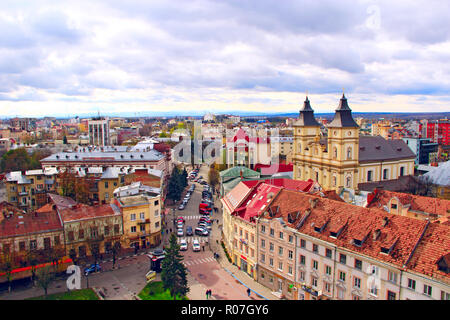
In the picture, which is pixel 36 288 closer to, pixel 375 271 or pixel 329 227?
pixel 329 227

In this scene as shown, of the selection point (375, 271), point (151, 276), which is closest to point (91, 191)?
point (151, 276)

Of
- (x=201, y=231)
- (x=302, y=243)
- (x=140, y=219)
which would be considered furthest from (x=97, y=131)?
(x=302, y=243)

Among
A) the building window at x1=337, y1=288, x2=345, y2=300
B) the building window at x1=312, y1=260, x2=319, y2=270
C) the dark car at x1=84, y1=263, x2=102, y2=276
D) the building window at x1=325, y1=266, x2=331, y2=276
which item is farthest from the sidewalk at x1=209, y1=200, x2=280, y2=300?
the dark car at x1=84, y1=263, x2=102, y2=276

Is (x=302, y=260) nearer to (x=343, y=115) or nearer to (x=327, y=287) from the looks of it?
(x=327, y=287)

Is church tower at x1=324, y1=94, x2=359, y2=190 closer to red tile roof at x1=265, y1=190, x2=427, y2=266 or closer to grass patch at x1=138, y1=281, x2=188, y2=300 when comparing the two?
red tile roof at x1=265, y1=190, x2=427, y2=266

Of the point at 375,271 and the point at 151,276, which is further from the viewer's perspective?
the point at 151,276

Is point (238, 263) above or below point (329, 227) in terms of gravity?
below
